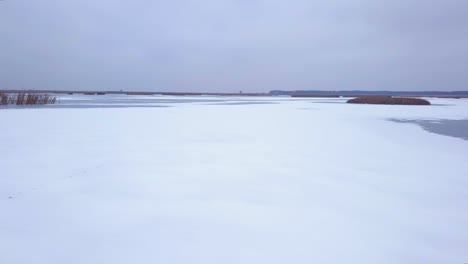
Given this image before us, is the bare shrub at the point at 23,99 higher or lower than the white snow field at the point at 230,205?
higher

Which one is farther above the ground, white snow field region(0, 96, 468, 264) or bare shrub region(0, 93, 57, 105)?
bare shrub region(0, 93, 57, 105)

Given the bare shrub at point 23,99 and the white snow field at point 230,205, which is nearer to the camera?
the white snow field at point 230,205

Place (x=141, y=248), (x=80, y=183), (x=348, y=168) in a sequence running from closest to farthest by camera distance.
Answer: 1. (x=141, y=248)
2. (x=80, y=183)
3. (x=348, y=168)

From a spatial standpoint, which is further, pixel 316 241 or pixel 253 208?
pixel 253 208

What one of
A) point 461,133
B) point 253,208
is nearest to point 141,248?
point 253,208

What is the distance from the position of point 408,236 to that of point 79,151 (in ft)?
16.2

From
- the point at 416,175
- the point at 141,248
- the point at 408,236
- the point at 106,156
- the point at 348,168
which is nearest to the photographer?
the point at 141,248

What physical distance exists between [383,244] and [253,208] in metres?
1.08

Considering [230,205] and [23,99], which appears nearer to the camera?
[230,205]

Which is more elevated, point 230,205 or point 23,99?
point 23,99

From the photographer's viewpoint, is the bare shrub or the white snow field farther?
the bare shrub

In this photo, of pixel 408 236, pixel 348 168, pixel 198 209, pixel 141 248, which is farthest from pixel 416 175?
pixel 141 248

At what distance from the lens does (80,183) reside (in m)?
3.64

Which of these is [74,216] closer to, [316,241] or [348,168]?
[316,241]
